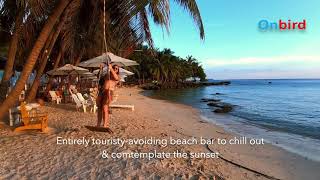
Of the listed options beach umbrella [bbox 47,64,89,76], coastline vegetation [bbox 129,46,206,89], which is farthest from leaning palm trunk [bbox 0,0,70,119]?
coastline vegetation [bbox 129,46,206,89]

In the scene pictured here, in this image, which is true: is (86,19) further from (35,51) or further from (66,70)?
(66,70)

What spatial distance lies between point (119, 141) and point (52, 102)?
31.8 ft

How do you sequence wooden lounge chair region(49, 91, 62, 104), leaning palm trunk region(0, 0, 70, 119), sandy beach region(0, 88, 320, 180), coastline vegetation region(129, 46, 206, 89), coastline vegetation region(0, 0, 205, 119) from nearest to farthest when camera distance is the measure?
sandy beach region(0, 88, 320, 180)
coastline vegetation region(0, 0, 205, 119)
leaning palm trunk region(0, 0, 70, 119)
wooden lounge chair region(49, 91, 62, 104)
coastline vegetation region(129, 46, 206, 89)

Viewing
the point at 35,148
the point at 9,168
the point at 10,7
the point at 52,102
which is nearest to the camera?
the point at 9,168

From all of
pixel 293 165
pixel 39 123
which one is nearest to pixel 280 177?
pixel 293 165

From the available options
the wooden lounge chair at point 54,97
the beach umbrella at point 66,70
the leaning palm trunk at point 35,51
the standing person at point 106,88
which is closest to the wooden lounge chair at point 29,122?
the leaning palm trunk at point 35,51

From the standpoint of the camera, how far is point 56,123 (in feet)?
29.8

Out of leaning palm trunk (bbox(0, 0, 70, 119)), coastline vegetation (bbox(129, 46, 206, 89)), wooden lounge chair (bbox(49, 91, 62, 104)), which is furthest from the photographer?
coastline vegetation (bbox(129, 46, 206, 89))

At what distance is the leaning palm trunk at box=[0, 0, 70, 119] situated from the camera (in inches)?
289

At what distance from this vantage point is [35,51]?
7.50m

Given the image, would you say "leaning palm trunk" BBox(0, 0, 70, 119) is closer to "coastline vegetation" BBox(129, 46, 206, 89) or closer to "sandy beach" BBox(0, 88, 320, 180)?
"sandy beach" BBox(0, 88, 320, 180)

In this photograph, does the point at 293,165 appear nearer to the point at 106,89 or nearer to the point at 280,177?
the point at 280,177

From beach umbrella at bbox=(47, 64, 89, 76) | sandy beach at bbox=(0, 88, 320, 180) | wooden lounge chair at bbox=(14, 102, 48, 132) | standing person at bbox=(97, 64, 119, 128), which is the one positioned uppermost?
beach umbrella at bbox=(47, 64, 89, 76)

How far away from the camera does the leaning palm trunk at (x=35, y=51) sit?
733 cm
